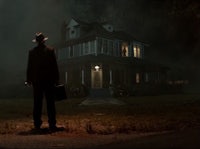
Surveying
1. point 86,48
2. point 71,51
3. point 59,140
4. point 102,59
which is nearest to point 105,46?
point 86,48

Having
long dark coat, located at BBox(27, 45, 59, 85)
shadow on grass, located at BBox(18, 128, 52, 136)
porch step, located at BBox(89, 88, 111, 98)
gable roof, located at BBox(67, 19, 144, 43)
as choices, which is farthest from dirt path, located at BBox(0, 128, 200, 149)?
gable roof, located at BBox(67, 19, 144, 43)

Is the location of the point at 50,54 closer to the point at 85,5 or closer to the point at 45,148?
the point at 45,148

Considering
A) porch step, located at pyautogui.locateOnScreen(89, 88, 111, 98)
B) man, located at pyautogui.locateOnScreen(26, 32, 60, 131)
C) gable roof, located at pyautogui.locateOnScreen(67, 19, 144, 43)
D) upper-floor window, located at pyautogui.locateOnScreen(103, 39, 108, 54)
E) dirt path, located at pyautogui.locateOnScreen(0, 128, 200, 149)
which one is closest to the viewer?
dirt path, located at pyautogui.locateOnScreen(0, 128, 200, 149)

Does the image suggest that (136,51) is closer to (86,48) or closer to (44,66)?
(86,48)

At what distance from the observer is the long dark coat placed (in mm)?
7879

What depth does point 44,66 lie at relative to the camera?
7891 millimetres

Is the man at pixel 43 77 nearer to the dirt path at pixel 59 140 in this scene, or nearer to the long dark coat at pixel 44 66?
the long dark coat at pixel 44 66

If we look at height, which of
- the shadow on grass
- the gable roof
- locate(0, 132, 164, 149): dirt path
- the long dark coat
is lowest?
locate(0, 132, 164, 149): dirt path

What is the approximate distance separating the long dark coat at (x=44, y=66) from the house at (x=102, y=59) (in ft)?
80.0

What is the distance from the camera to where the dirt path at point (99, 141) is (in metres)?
5.57

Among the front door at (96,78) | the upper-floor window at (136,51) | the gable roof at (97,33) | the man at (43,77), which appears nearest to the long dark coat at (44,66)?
the man at (43,77)

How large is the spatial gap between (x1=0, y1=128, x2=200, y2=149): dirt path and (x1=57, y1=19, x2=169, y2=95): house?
996 inches

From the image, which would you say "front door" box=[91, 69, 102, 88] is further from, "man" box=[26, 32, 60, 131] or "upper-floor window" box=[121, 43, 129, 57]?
"man" box=[26, 32, 60, 131]

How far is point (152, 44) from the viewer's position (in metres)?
61.3
